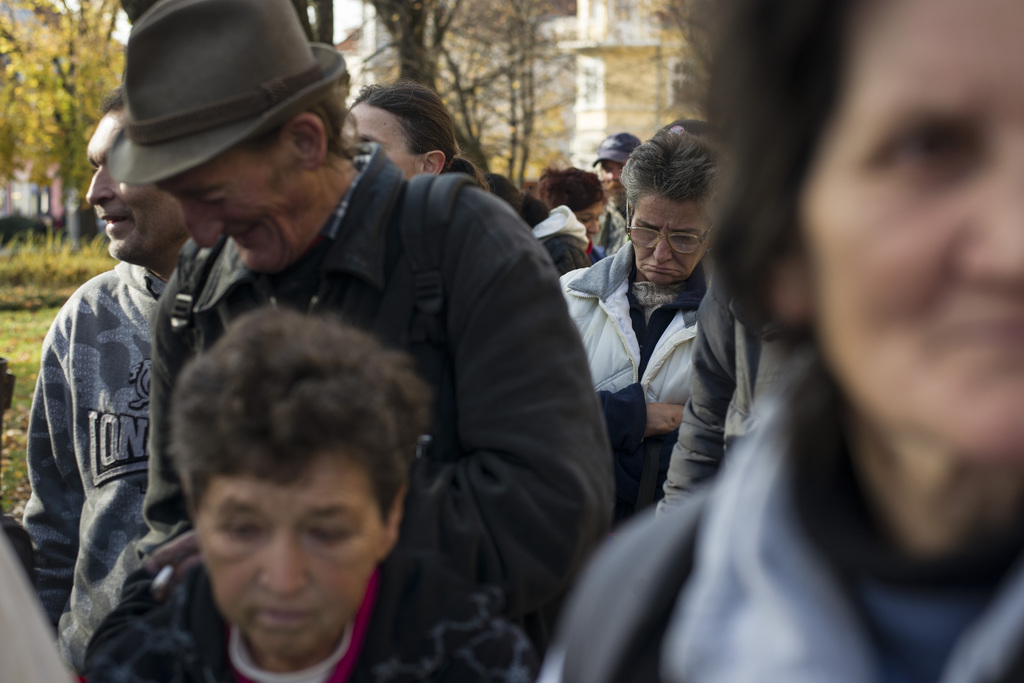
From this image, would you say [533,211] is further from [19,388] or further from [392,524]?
[19,388]

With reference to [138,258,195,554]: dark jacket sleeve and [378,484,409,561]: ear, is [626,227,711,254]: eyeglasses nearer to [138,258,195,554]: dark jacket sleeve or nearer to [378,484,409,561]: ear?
[138,258,195,554]: dark jacket sleeve

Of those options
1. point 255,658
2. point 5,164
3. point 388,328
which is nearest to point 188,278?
point 388,328

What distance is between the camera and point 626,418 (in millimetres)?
3600

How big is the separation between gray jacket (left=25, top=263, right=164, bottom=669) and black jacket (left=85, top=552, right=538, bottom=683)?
1.10m

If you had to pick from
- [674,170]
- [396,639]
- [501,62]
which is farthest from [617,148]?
[501,62]

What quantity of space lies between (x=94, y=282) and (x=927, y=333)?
10.2 feet

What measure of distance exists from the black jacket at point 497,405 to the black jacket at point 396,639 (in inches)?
3.6

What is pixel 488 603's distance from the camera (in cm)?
184

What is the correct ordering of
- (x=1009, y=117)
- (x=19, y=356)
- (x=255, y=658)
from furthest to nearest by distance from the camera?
1. (x=19, y=356)
2. (x=255, y=658)
3. (x=1009, y=117)

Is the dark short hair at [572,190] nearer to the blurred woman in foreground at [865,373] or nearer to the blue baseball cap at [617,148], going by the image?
the blue baseball cap at [617,148]

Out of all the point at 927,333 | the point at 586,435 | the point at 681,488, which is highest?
the point at 927,333

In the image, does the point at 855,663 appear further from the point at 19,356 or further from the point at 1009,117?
the point at 19,356

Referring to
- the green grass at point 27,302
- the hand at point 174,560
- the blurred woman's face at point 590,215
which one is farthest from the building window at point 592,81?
the hand at point 174,560

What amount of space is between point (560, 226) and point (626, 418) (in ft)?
9.15
